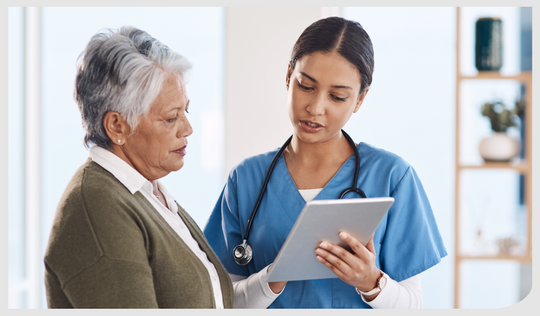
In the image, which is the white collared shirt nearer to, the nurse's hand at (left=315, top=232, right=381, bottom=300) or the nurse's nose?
the nurse's hand at (left=315, top=232, right=381, bottom=300)

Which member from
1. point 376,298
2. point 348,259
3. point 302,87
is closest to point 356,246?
point 348,259

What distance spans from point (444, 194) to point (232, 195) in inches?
57.2

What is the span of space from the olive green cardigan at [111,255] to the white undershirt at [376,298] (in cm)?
Result: 22

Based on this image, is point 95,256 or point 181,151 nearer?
point 95,256

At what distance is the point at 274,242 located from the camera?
1.12 m

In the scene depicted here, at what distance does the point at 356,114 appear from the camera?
220 cm

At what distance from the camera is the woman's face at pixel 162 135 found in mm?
906

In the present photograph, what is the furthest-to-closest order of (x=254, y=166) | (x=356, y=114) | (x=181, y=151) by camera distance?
1. (x=356, y=114)
2. (x=254, y=166)
3. (x=181, y=151)

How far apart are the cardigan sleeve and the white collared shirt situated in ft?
0.30

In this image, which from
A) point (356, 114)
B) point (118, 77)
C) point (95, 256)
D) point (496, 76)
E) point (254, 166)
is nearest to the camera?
point (95, 256)

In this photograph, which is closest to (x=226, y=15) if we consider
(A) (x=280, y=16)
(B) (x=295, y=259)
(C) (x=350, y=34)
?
(A) (x=280, y=16)

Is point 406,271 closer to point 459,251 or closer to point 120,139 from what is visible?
point 120,139

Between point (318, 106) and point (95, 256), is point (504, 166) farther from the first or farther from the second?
point (95, 256)

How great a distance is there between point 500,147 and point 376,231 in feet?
3.75
